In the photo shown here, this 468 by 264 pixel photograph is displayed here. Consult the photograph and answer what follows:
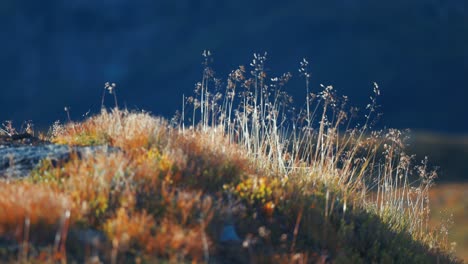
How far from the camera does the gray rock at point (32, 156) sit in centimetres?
740

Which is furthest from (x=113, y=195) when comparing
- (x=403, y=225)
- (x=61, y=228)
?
(x=403, y=225)

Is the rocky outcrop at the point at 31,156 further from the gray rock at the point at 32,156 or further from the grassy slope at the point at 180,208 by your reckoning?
the grassy slope at the point at 180,208

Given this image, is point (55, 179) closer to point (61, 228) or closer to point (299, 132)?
point (61, 228)

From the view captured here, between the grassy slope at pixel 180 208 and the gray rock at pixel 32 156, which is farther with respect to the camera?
the gray rock at pixel 32 156

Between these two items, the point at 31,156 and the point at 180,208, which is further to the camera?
the point at 31,156

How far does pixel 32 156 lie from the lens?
25.4 feet

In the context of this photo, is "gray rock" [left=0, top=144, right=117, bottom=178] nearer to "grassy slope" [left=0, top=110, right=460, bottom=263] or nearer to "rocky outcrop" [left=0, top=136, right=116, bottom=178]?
"rocky outcrop" [left=0, top=136, right=116, bottom=178]

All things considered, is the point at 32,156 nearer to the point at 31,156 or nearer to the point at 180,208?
the point at 31,156

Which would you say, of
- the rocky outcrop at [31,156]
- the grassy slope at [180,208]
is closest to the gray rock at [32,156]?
the rocky outcrop at [31,156]

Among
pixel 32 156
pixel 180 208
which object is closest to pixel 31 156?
pixel 32 156

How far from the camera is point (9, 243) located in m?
5.52

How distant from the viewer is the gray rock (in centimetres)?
740

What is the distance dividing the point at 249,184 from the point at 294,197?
59 cm

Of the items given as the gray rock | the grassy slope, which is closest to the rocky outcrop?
the gray rock
